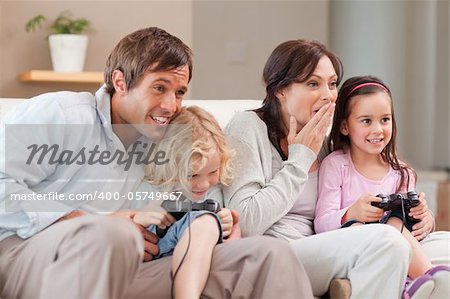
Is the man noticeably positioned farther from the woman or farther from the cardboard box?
the cardboard box

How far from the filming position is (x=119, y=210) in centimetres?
195

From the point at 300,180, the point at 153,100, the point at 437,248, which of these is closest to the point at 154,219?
the point at 153,100

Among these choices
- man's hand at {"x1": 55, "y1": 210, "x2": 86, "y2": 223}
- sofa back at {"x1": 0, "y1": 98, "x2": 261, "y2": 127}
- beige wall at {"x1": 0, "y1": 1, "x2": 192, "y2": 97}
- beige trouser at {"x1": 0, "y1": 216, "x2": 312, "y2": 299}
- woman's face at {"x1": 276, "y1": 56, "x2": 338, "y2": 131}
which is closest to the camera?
beige trouser at {"x1": 0, "y1": 216, "x2": 312, "y2": 299}

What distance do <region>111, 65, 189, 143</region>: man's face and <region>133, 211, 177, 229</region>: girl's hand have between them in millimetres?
218

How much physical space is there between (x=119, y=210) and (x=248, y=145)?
379 mm

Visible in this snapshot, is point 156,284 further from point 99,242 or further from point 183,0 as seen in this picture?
point 183,0

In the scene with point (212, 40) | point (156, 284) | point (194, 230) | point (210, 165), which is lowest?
point (156, 284)

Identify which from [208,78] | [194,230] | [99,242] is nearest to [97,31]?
[208,78]

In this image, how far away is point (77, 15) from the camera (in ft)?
12.8

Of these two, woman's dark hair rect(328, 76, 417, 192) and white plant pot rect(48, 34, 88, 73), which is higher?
white plant pot rect(48, 34, 88, 73)

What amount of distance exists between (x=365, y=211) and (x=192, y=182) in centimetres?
43

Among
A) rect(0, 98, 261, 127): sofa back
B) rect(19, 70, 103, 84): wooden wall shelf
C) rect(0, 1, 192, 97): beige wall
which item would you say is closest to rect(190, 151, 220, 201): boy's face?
rect(0, 98, 261, 127): sofa back

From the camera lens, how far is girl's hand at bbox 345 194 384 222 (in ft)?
6.61

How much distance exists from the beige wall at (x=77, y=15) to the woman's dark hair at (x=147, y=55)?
1.92m
